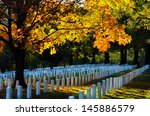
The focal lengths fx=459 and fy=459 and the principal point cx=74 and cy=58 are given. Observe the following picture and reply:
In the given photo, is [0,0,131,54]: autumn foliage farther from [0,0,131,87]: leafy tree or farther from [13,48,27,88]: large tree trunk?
[13,48,27,88]: large tree trunk

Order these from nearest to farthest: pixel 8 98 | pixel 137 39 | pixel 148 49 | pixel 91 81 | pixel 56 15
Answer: pixel 8 98 < pixel 56 15 < pixel 91 81 < pixel 137 39 < pixel 148 49

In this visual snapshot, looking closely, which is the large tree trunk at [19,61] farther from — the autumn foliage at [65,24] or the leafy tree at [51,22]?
Result: the autumn foliage at [65,24]

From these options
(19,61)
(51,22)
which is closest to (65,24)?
(51,22)

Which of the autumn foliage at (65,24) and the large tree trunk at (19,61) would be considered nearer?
the autumn foliage at (65,24)

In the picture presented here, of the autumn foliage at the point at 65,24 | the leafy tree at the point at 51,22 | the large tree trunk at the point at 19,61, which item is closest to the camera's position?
the leafy tree at the point at 51,22

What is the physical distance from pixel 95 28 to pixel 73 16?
1.55 metres

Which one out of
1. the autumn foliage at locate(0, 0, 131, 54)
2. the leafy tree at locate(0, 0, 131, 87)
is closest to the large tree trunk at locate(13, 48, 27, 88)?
the leafy tree at locate(0, 0, 131, 87)

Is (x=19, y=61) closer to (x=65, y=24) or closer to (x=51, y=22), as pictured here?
(x=51, y=22)

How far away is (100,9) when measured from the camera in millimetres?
26922

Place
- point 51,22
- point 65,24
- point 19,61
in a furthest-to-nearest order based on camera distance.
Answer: point 65,24
point 19,61
point 51,22

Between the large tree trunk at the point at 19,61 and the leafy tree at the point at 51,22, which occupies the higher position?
the leafy tree at the point at 51,22

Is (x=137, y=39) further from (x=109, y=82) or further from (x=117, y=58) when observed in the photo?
(x=117, y=58)

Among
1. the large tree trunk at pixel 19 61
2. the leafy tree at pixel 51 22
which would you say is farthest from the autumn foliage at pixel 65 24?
the large tree trunk at pixel 19 61

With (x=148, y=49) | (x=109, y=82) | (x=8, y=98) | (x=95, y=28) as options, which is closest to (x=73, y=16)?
(x=95, y=28)
